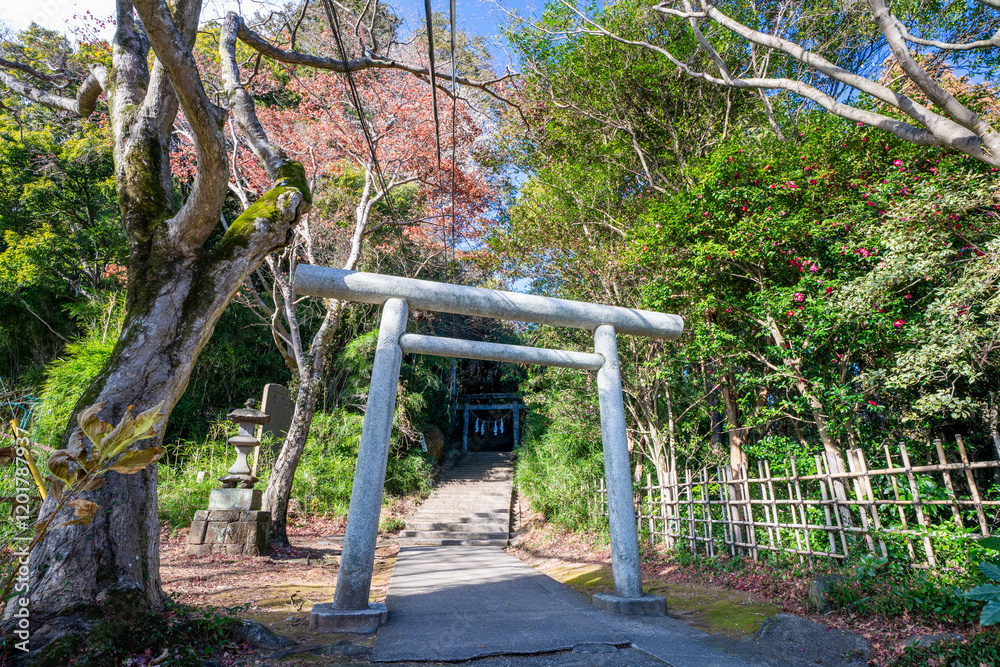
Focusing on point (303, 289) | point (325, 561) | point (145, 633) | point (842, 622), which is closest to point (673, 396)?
point (842, 622)

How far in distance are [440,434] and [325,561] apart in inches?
313

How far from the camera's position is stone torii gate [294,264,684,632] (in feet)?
11.2

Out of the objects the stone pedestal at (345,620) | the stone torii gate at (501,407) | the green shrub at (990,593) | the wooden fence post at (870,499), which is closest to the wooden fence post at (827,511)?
the wooden fence post at (870,499)

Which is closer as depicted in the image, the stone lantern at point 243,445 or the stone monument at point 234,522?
the stone monument at point 234,522

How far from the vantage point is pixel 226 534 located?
20.5ft

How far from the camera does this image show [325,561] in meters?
6.43

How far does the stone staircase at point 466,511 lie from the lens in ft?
31.7

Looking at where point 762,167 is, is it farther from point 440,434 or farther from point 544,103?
point 440,434

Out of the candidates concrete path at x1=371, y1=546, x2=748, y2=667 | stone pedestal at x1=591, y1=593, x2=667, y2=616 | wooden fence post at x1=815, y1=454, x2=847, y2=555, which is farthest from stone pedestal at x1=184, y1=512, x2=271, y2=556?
wooden fence post at x1=815, y1=454, x2=847, y2=555

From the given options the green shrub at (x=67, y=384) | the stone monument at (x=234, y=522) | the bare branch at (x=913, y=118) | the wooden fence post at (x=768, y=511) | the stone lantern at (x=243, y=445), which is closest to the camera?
the bare branch at (x=913, y=118)

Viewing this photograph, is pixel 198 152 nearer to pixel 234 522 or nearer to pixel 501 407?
pixel 234 522

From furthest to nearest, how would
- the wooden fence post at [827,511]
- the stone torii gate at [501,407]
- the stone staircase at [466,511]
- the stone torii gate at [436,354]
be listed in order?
1. the stone torii gate at [501,407]
2. the stone staircase at [466,511]
3. the wooden fence post at [827,511]
4. the stone torii gate at [436,354]

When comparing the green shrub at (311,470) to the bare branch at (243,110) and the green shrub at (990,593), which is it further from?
the green shrub at (990,593)

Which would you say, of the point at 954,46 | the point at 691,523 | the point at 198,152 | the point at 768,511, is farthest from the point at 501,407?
the point at 198,152
